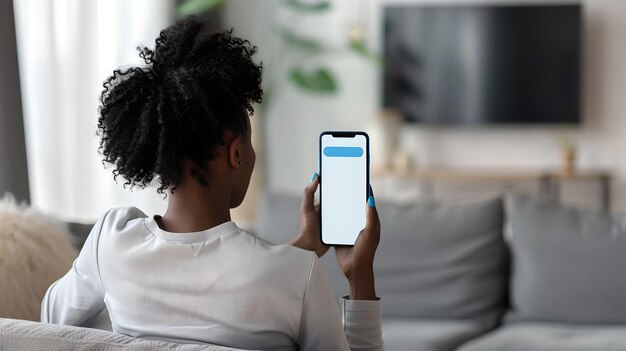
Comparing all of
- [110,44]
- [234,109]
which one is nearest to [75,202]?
[110,44]

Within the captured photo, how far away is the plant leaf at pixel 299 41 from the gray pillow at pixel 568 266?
3.03 meters

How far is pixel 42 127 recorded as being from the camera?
330 centimetres

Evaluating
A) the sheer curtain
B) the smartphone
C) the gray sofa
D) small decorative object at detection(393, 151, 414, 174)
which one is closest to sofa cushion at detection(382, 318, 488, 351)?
the gray sofa

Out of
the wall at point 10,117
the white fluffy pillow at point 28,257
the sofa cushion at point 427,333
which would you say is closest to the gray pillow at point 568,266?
the sofa cushion at point 427,333

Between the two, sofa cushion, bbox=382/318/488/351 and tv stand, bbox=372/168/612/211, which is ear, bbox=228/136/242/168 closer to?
sofa cushion, bbox=382/318/488/351

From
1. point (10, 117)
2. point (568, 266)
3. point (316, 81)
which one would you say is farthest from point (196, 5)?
point (568, 266)

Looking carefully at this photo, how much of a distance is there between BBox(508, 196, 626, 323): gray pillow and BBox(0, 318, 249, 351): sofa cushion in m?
1.57

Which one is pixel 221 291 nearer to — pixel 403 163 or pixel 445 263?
pixel 445 263

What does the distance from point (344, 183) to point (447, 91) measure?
3964mm

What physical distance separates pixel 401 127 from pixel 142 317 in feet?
14.4

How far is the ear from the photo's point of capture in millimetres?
1075

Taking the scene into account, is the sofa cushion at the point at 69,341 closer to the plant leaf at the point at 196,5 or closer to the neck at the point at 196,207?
the neck at the point at 196,207

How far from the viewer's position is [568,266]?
7.68 ft

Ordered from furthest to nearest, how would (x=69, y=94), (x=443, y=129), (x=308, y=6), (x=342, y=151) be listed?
(x=443, y=129), (x=308, y=6), (x=69, y=94), (x=342, y=151)
